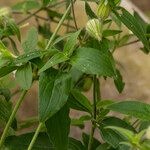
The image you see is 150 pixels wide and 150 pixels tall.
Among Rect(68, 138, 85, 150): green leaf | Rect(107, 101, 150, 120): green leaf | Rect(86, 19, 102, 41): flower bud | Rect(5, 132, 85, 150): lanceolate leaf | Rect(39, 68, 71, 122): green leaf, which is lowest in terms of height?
Rect(68, 138, 85, 150): green leaf

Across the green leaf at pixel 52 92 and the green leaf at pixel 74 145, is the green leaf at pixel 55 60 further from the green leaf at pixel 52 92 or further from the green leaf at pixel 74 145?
the green leaf at pixel 74 145

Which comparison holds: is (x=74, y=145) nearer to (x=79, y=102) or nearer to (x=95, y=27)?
(x=79, y=102)

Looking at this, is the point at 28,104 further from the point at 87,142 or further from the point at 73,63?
the point at 73,63

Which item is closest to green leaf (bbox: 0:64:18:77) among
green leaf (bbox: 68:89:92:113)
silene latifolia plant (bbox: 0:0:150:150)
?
silene latifolia plant (bbox: 0:0:150:150)

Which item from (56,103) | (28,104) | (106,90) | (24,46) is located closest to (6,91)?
(24,46)

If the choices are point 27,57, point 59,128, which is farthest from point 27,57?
point 59,128

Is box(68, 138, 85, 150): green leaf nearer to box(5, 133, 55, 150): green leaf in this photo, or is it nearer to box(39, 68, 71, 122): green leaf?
box(5, 133, 55, 150): green leaf
